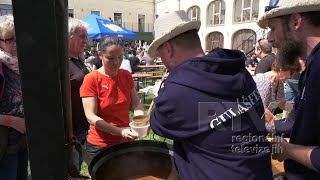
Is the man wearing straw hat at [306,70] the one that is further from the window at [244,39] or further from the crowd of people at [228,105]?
the window at [244,39]

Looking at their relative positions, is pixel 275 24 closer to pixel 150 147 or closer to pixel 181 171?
pixel 181 171

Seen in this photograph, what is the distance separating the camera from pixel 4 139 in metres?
2.10

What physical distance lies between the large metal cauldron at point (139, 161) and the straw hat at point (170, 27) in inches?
23.4

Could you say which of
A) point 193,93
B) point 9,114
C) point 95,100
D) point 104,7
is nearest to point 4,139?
point 9,114

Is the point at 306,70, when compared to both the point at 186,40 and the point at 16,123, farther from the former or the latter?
the point at 16,123

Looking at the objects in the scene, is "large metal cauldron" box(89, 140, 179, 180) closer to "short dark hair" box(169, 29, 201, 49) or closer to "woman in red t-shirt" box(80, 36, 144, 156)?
"woman in red t-shirt" box(80, 36, 144, 156)

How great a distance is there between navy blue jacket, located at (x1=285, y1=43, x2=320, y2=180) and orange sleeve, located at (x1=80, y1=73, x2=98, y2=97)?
1447mm

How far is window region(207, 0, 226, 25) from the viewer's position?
82.5ft

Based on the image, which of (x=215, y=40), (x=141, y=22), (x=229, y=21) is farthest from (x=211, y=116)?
(x=141, y=22)

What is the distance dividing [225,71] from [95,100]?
127cm

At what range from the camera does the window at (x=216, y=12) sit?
25.2m

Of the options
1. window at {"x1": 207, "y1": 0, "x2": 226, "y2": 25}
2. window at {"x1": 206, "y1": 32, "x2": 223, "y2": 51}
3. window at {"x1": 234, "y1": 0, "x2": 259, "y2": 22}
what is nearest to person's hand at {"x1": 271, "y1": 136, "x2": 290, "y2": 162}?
window at {"x1": 234, "y1": 0, "x2": 259, "y2": 22}

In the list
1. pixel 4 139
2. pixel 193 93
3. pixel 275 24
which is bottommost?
pixel 4 139

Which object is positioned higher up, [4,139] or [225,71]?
[225,71]
